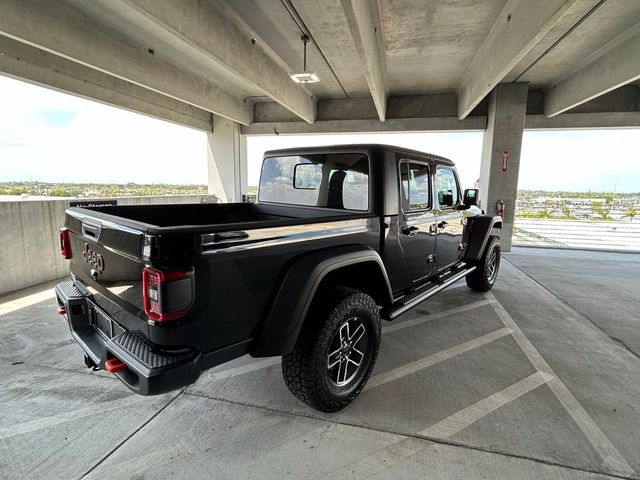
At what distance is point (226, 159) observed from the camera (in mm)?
11773

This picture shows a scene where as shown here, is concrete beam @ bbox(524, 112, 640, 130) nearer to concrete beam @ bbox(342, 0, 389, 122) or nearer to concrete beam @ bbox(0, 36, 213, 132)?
concrete beam @ bbox(342, 0, 389, 122)

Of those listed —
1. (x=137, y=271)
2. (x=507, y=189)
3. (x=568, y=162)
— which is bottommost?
(x=137, y=271)

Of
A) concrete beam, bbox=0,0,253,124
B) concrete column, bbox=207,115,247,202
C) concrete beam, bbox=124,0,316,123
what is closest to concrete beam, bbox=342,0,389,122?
concrete beam, bbox=124,0,316,123

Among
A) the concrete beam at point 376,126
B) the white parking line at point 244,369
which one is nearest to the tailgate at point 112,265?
the white parking line at point 244,369

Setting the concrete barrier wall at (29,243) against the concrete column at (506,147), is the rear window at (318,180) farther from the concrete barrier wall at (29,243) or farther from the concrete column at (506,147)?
the concrete column at (506,147)

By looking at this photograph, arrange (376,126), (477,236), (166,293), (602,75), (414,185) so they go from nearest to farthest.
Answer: (166,293), (414,185), (477,236), (602,75), (376,126)

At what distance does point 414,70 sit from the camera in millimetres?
7887

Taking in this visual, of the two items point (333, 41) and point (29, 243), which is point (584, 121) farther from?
point (29, 243)

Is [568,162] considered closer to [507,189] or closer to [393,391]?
[507,189]

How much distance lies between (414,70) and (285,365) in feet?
26.0

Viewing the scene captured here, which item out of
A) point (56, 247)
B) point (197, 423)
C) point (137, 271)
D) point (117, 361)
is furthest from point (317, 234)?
point (56, 247)

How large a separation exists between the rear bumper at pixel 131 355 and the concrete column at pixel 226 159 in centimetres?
1029

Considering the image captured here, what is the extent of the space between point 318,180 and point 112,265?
1.84 metres

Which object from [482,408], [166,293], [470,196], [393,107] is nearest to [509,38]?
[470,196]
